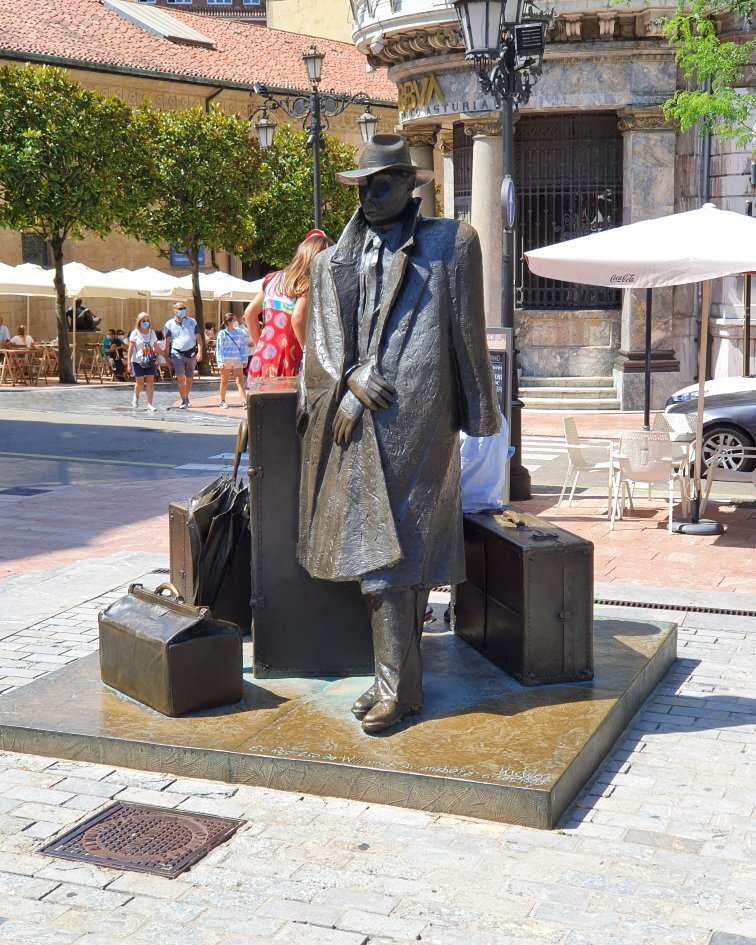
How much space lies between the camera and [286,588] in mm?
5570

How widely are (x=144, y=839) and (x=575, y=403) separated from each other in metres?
16.5

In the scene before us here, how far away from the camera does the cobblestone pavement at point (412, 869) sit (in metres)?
3.75

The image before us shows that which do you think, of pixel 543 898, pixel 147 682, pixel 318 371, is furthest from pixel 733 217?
pixel 543 898

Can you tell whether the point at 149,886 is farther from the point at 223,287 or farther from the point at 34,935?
the point at 223,287

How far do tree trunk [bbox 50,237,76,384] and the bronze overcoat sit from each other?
82.3ft

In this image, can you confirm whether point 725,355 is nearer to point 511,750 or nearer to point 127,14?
point 511,750

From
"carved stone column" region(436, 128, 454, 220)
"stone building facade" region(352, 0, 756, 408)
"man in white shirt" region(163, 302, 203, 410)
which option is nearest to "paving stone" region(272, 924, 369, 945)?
"stone building facade" region(352, 0, 756, 408)

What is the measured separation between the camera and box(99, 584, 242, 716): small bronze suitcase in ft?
16.9

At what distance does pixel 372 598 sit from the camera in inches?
199

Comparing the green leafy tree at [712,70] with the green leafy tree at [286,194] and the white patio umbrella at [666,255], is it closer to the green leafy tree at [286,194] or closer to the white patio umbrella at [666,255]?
the white patio umbrella at [666,255]

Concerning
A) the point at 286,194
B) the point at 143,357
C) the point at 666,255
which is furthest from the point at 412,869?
the point at 286,194

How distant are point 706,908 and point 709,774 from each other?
3.73ft

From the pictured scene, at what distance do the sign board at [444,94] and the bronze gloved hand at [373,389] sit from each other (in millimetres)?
15518

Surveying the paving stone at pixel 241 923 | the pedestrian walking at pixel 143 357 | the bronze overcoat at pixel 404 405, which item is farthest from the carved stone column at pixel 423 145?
the paving stone at pixel 241 923
